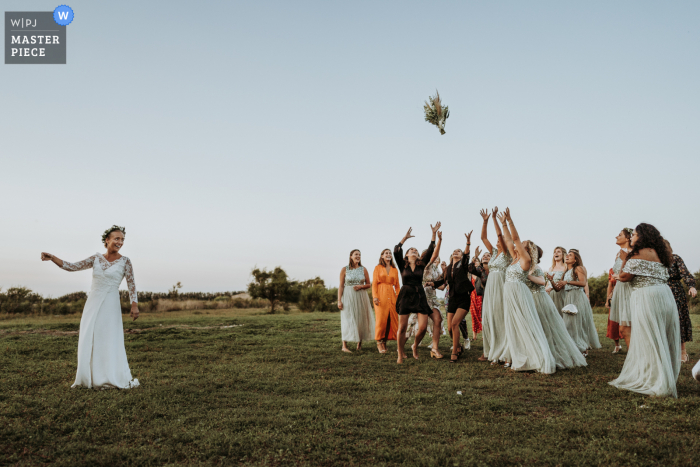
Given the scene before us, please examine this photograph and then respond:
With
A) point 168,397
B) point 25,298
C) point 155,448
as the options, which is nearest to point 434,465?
point 155,448

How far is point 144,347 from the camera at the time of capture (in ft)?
38.7

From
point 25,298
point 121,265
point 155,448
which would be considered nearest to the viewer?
point 155,448

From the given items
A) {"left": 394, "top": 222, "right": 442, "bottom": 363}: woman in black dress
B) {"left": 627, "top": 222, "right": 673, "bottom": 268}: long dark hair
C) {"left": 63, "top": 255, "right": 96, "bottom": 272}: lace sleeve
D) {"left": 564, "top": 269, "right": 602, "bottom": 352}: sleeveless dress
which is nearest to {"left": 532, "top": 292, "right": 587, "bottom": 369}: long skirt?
{"left": 564, "top": 269, "right": 602, "bottom": 352}: sleeveless dress

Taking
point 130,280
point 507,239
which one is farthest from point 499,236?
point 130,280

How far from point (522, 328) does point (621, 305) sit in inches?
113

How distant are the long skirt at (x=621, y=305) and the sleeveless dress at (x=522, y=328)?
7.68ft

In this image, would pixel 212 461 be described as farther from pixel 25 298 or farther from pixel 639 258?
pixel 25 298

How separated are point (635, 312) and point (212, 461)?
5.85 metres

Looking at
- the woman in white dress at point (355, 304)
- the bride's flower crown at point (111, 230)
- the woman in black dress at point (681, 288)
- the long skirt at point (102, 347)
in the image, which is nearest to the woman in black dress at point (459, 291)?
the woman in white dress at point (355, 304)

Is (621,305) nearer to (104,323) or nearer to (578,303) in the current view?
(578,303)

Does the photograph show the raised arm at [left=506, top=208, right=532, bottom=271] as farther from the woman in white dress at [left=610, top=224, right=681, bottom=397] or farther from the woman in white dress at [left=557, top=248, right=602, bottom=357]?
the woman in white dress at [left=557, top=248, right=602, bottom=357]

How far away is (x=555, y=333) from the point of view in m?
8.62

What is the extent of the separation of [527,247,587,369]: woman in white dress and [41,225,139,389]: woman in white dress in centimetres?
720

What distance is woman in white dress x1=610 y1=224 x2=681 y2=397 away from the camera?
20.1ft
